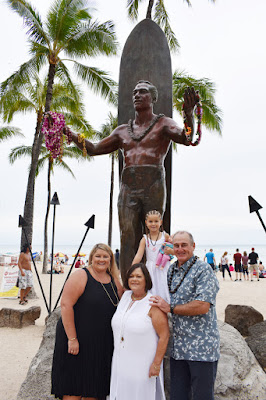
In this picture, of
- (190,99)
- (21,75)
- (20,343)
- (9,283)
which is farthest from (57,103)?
(190,99)

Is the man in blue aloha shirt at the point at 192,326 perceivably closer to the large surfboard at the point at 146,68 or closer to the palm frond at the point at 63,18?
the large surfboard at the point at 146,68

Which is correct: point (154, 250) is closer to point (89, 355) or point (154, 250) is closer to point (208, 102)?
point (89, 355)

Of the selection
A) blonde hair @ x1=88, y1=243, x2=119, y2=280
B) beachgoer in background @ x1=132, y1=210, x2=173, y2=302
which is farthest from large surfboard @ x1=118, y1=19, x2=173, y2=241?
blonde hair @ x1=88, y1=243, x2=119, y2=280

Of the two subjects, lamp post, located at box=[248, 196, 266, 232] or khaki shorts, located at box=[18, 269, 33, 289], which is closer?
lamp post, located at box=[248, 196, 266, 232]

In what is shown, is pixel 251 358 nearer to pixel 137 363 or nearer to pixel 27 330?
pixel 137 363

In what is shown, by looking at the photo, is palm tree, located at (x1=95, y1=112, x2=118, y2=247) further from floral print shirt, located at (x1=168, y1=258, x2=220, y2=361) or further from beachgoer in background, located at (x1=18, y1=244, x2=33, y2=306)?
floral print shirt, located at (x1=168, y1=258, x2=220, y2=361)

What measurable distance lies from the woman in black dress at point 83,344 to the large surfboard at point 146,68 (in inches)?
101

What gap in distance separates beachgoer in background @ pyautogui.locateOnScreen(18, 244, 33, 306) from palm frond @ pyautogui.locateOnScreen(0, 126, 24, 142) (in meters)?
11.8

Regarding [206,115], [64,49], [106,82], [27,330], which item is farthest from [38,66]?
[27,330]

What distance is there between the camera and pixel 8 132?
20.4 metres

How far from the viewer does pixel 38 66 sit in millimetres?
13359

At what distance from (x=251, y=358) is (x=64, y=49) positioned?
12567 millimetres

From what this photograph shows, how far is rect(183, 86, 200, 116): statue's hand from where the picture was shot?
2.98 m

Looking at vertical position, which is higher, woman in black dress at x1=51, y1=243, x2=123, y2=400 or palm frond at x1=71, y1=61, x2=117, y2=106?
palm frond at x1=71, y1=61, x2=117, y2=106
